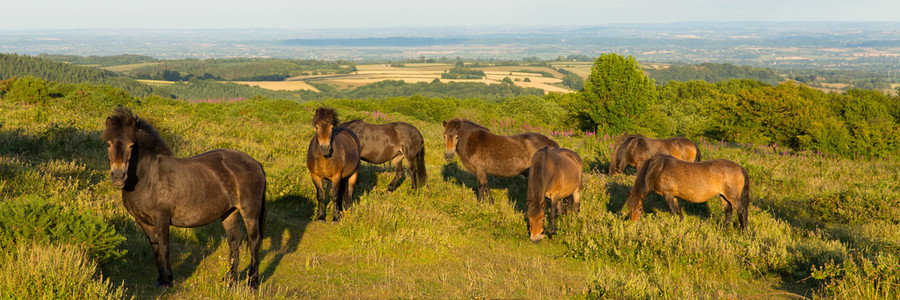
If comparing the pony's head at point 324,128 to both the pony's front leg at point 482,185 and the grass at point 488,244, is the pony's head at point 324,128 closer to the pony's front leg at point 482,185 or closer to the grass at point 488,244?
the grass at point 488,244

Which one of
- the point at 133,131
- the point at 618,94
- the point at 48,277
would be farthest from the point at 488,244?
the point at 618,94

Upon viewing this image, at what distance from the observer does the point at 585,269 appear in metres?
7.05

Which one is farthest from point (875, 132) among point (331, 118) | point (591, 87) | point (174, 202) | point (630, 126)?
point (174, 202)

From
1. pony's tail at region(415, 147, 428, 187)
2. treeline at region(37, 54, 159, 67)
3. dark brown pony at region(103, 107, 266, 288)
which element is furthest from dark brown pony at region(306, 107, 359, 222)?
treeline at region(37, 54, 159, 67)

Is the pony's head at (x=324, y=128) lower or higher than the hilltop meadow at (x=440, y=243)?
higher

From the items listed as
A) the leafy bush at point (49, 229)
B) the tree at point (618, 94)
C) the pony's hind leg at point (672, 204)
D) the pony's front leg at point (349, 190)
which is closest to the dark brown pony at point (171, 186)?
the leafy bush at point (49, 229)

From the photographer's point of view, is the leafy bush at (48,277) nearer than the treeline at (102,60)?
Yes

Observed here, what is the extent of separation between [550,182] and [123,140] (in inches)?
233

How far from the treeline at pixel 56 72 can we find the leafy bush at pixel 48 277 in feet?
225

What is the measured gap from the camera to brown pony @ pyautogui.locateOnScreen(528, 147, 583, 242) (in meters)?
8.03

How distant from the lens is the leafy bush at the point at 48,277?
414cm

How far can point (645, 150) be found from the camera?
13242 millimetres

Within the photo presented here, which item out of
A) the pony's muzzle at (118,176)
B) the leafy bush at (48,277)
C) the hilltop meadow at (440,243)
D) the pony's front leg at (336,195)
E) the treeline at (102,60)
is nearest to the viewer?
the leafy bush at (48,277)

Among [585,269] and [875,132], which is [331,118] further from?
[875,132]
